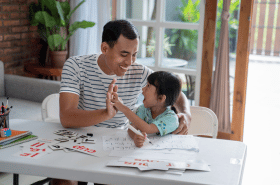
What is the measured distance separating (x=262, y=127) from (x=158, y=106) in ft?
9.33

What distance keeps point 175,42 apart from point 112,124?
1.83 metres

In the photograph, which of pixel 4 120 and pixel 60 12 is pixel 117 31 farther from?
pixel 60 12

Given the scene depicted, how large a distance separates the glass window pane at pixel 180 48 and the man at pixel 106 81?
5.22 feet

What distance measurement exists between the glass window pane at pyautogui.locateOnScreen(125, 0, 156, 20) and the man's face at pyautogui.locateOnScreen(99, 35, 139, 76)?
1882 millimetres

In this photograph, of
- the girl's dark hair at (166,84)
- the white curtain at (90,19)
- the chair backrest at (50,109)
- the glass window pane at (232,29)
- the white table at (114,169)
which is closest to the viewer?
the white table at (114,169)

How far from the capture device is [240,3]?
3.01 meters

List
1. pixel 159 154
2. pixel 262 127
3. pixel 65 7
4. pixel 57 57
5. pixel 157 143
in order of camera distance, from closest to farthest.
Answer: pixel 159 154, pixel 157 143, pixel 65 7, pixel 57 57, pixel 262 127

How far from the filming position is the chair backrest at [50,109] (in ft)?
6.63

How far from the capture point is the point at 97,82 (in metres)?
1.79

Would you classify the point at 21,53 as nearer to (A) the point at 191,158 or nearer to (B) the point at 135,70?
(B) the point at 135,70

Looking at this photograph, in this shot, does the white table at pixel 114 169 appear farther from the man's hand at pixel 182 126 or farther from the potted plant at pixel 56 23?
the potted plant at pixel 56 23

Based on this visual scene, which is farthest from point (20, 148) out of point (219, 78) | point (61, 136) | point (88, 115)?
point (219, 78)

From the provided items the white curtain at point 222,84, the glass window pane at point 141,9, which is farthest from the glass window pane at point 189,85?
the glass window pane at point 141,9

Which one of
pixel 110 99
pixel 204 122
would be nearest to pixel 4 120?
pixel 110 99
